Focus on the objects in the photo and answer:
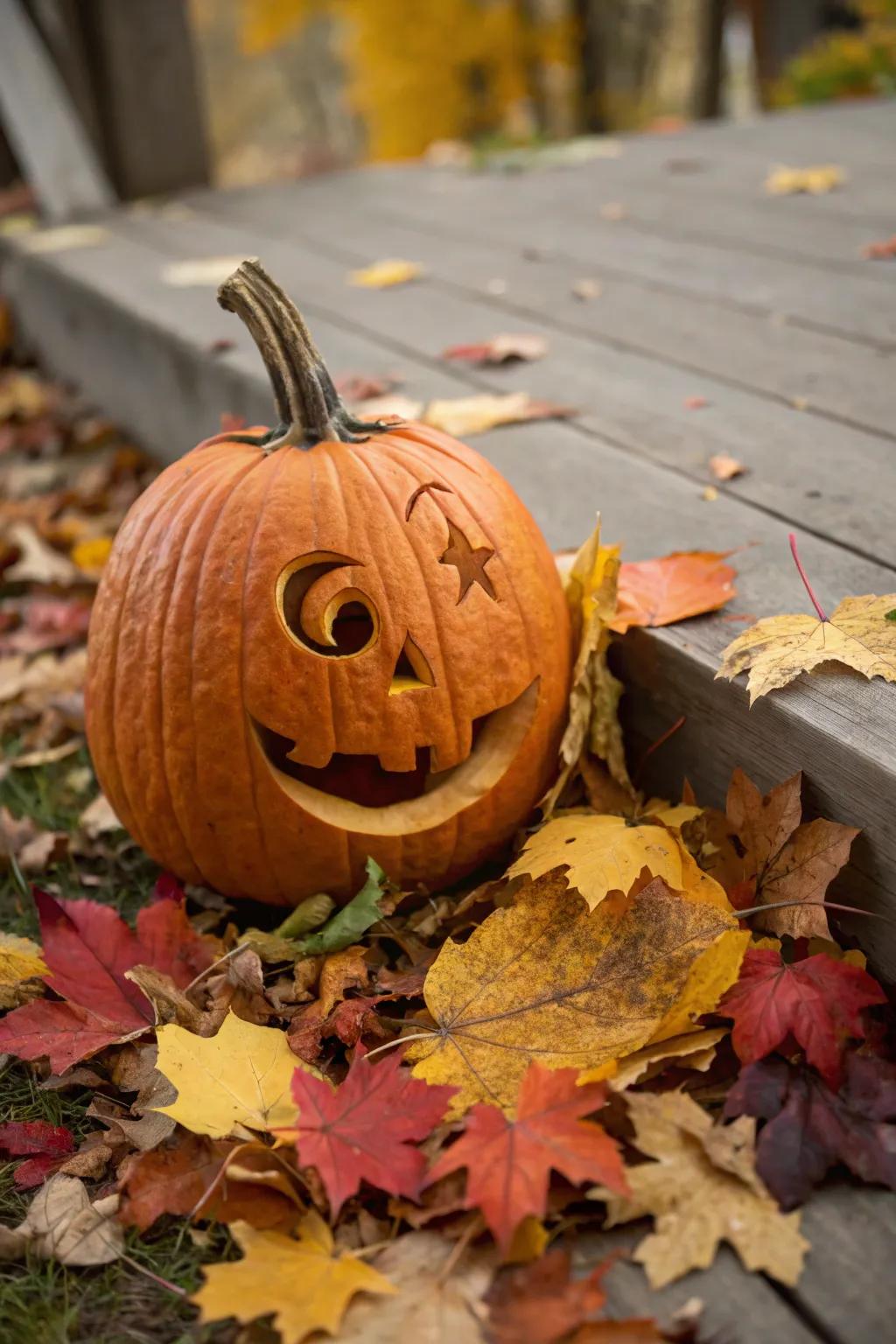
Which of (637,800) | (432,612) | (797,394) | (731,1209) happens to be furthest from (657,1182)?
(797,394)

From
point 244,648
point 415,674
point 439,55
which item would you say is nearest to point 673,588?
point 415,674

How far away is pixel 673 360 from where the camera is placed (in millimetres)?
2494

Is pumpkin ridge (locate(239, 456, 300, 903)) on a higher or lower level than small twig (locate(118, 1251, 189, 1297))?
higher

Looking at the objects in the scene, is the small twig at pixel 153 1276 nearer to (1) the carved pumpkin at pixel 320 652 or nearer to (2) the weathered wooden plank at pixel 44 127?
(1) the carved pumpkin at pixel 320 652

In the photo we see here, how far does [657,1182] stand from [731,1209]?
7 cm

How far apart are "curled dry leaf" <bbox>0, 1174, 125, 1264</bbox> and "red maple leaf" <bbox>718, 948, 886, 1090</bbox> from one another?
659mm

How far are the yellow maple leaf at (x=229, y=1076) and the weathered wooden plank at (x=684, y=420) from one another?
1.05 meters

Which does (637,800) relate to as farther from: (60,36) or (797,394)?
(60,36)

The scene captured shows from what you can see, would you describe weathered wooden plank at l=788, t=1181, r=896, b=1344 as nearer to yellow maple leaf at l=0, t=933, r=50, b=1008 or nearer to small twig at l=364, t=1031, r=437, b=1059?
small twig at l=364, t=1031, r=437, b=1059

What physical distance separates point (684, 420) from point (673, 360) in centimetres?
33

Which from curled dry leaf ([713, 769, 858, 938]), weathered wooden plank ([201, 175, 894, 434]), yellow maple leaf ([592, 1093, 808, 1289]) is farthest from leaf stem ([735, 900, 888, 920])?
weathered wooden plank ([201, 175, 894, 434])

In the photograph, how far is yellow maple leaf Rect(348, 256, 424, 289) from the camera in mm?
3223

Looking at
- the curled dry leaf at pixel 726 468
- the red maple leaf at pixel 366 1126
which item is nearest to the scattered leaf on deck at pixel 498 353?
the curled dry leaf at pixel 726 468

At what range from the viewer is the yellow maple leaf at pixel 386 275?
3.22 metres
